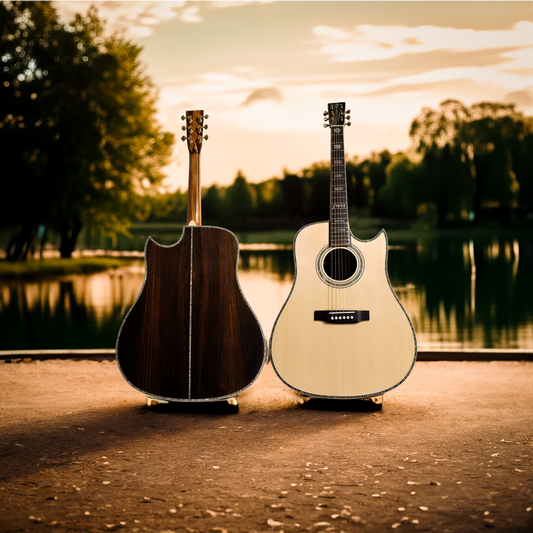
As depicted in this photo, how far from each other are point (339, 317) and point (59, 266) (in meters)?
3.17

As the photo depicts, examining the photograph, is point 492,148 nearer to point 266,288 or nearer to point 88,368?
point 266,288

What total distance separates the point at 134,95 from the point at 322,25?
183 cm

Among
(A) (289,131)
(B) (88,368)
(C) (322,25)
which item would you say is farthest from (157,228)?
(C) (322,25)

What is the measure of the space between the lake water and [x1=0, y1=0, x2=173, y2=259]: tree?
0.41 metres

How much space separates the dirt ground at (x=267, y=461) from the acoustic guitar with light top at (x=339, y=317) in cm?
16

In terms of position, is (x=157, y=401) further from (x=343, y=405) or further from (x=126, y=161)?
(x=126, y=161)

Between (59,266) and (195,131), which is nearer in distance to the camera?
(195,131)

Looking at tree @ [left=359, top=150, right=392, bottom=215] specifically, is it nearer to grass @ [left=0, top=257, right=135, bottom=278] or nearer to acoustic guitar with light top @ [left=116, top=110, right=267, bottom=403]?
grass @ [left=0, top=257, right=135, bottom=278]

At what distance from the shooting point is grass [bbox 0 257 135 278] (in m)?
5.25

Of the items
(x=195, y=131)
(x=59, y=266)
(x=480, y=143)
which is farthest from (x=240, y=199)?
(x=195, y=131)

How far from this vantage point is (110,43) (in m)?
5.80

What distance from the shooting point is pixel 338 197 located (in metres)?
2.86

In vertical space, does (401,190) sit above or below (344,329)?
above

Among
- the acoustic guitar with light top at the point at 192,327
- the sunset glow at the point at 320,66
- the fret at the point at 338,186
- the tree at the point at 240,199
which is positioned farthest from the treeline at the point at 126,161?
the acoustic guitar with light top at the point at 192,327
